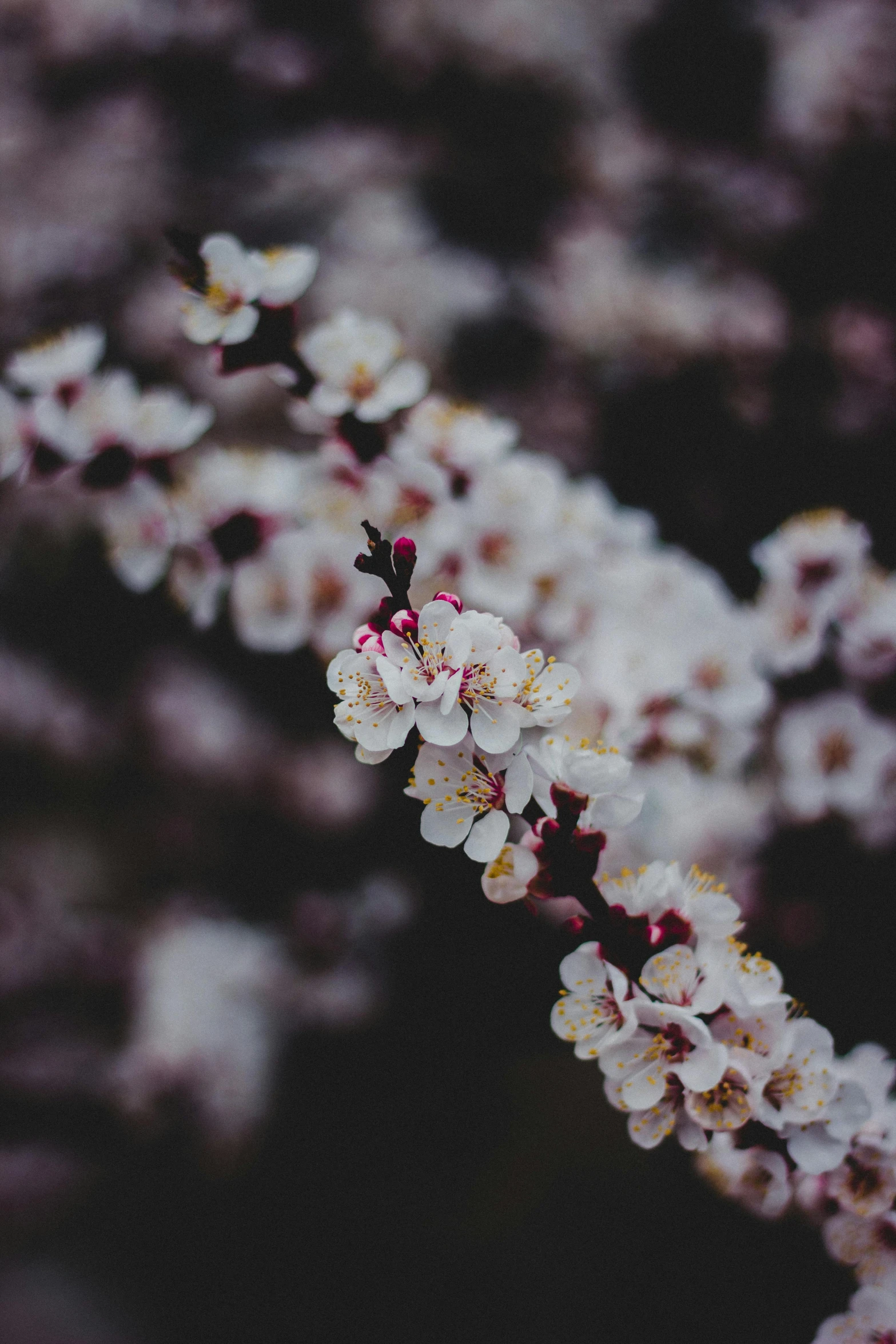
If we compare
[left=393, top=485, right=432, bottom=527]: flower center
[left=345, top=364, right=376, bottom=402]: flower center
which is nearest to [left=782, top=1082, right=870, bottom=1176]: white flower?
[left=393, top=485, right=432, bottom=527]: flower center

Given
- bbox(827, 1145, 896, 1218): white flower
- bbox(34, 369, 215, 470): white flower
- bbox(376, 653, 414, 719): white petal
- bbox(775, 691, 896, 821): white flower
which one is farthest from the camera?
bbox(775, 691, 896, 821): white flower

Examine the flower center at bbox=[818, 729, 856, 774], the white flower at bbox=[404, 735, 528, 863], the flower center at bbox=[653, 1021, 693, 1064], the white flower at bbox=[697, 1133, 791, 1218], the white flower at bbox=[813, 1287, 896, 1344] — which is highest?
the flower center at bbox=[818, 729, 856, 774]

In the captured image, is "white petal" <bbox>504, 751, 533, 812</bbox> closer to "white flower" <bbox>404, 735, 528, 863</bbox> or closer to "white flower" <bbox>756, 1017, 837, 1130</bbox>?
"white flower" <bbox>404, 735, 528, 863</bbox>

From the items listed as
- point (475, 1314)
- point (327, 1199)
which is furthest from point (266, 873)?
point (475, 1314)

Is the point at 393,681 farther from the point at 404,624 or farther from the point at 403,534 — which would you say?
the point at 403,534

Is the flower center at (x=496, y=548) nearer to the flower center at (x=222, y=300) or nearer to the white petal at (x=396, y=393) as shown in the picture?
the white petal at (x=396, y=393)

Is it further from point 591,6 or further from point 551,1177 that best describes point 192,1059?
point 591,6

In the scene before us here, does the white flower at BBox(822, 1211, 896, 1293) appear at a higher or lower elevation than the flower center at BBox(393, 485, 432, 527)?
lower
